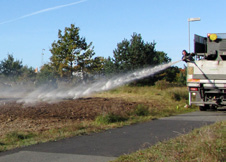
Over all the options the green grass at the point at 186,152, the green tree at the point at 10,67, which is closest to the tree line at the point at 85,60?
the green tree at the point at 10,67

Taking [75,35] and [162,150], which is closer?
[162,150]

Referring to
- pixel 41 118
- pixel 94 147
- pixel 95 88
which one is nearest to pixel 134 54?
pixel 95 88

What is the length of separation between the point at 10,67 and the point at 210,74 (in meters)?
36.0

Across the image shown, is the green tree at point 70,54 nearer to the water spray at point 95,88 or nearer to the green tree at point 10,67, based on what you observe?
the water spray at point 95,88

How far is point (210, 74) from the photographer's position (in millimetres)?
15344

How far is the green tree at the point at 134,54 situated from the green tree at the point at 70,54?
11.5 ft

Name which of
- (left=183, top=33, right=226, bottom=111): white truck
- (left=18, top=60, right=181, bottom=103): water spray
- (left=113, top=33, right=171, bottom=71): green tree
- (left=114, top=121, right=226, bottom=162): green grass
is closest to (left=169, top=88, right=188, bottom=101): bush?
(left=18, top=60, right=181, bottom=103): water spray

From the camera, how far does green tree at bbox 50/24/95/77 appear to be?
102 feet

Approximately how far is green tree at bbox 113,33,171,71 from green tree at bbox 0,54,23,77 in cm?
1759

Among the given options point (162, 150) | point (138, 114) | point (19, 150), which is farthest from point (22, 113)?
point (162, 150)

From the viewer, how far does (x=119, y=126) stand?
10898 millimetres

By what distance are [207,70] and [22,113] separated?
8.91 meters

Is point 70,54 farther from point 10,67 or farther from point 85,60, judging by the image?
point 10,67

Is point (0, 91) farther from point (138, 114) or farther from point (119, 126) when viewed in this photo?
point (119, 126)
